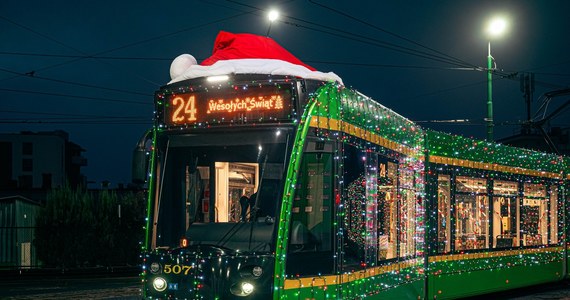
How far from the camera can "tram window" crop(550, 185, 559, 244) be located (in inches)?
650

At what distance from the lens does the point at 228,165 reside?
7.89 meters

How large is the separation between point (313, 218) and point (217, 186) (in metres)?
1.12

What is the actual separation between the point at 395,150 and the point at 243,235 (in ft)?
11.8

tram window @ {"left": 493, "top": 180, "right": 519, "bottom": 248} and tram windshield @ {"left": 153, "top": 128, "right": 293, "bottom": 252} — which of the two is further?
tram window @ {"left": 493, "top": 180, "right": 519, "bottom": 248}

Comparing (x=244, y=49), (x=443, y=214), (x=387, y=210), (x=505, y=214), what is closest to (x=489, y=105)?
(x=505, y=214)

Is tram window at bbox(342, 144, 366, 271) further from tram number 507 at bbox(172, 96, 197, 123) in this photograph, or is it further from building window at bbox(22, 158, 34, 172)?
building window at bbox(22, 158, 34, 172)

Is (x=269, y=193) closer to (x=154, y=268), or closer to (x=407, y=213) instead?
(x=154, y=268)

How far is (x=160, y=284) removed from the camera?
7.75 metres

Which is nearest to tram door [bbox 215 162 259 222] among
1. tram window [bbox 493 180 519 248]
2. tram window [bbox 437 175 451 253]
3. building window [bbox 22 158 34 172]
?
tram window [bbox 437 175 451 253]

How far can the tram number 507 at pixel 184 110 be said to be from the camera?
26.8ft

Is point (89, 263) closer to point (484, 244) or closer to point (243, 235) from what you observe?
point (484, 244)

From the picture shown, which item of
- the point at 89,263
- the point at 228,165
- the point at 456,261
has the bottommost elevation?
the point at 89,263

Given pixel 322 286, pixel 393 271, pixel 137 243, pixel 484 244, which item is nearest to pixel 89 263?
pixel 137 243

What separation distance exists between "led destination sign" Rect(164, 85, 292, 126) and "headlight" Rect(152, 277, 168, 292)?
172 cm
